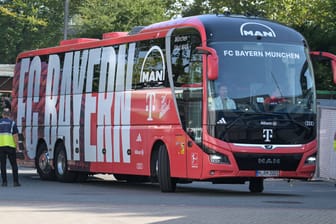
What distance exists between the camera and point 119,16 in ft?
208

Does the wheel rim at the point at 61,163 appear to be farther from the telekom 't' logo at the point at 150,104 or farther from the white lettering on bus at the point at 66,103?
the telekom 't' logo at the point at 150,104

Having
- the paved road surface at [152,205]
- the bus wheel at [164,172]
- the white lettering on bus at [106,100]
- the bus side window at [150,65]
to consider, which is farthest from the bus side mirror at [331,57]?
the white lettering on bus at [106,100]

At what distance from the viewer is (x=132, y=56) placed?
2283 centimetres

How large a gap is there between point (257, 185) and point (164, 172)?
2.46 meters

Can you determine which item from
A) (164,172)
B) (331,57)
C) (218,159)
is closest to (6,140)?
(164,172)

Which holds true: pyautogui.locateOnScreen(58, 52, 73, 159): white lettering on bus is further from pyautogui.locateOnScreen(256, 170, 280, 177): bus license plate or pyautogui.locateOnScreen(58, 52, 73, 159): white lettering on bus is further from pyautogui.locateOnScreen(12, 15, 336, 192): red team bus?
pyautogui.locateOnScreen(256, 170, 280, 177): bus license plate

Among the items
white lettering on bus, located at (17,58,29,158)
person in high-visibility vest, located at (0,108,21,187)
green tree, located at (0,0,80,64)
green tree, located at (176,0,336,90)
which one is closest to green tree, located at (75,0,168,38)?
green tree, located at (176,0,336,90)

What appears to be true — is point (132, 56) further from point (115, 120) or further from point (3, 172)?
point (3, 172)

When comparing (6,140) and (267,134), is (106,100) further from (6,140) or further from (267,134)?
(267,134)

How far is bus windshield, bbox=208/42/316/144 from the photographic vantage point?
19.6m

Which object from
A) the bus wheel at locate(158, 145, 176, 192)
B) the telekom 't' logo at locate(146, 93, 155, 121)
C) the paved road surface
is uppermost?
the telekom 't' logo at locate(146, 93, 155, 121)

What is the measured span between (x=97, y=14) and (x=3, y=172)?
1576 inches

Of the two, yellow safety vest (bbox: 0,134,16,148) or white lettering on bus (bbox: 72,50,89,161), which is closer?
yellow safety vest (bbox: 0,134,16,148)

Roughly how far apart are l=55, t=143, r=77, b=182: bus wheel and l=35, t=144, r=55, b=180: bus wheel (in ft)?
1.43
